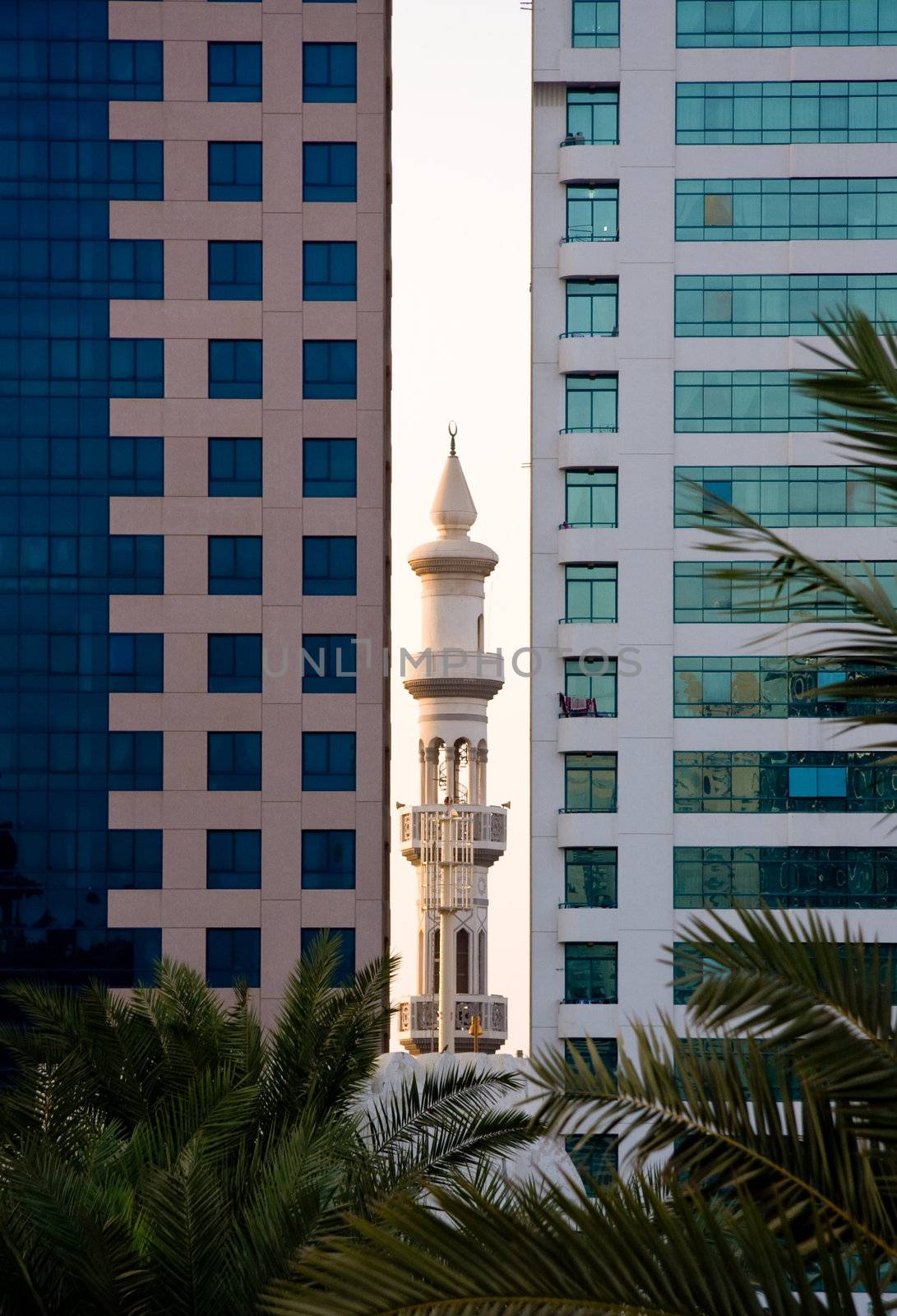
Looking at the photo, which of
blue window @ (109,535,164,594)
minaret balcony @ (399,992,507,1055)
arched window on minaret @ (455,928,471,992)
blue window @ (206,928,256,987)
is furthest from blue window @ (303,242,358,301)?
arched window on minaret @ (455,928,471,992)

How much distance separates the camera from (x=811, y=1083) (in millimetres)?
11273

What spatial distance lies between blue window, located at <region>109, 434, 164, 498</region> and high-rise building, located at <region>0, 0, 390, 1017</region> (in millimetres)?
44

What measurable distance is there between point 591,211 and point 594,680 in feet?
36.7

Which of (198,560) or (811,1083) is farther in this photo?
(198,560)

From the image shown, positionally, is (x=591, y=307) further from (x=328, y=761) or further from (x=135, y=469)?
(x=328, y=761)

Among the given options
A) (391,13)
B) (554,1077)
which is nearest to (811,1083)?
(554,1077)

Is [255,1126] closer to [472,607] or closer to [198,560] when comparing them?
[198,560]

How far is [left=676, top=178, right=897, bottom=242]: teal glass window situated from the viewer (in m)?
52.2

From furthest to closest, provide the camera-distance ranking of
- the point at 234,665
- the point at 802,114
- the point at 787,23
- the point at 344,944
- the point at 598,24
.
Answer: the point at 234,665, the point at 598,24, the point at 787,23, the point at 802,114, the point at 344,944

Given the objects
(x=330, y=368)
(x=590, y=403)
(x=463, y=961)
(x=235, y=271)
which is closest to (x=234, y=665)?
(x=330, y=368)

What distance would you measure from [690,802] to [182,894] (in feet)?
39.7

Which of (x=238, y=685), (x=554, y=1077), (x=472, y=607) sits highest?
(x=472, y=607)

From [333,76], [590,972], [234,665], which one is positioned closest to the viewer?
[590,972]

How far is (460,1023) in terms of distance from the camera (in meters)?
80.4
